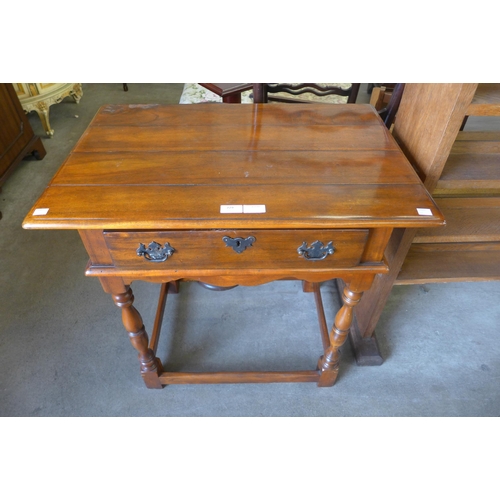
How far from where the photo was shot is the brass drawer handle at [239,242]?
771 millimetres

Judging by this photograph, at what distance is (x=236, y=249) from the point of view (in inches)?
31.2

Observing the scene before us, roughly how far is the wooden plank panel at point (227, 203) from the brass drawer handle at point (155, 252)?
7 centimetres

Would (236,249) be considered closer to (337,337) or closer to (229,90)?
(337,337)

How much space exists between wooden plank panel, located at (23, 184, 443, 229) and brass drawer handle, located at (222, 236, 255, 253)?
0.04 m

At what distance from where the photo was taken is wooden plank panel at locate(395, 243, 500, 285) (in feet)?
3.95

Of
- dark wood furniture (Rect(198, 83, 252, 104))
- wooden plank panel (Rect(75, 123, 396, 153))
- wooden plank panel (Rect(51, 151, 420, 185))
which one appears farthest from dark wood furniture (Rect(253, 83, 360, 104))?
wooden plank panel (Rect(51, 151, 420, 185))

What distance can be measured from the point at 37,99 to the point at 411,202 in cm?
258

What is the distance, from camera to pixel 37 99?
2398 mm

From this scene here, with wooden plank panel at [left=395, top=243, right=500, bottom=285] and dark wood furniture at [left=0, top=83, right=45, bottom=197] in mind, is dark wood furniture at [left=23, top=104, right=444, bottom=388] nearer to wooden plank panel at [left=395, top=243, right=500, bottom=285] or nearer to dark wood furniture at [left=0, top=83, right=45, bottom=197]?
wooden plank panel at [left=395, top=243, right=500, bottom=285]

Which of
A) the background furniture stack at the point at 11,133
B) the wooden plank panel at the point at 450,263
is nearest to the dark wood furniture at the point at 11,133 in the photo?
the background furniture stack at the point at 11,133

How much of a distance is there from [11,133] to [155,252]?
1.91 meters

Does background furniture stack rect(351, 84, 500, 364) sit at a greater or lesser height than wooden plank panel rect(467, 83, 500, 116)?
lesser

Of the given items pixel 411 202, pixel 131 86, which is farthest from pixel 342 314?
pixel 131 86

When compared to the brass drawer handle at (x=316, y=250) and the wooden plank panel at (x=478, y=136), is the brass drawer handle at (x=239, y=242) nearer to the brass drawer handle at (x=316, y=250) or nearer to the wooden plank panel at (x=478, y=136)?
the brass drawer handle at (x=316, y=250)
